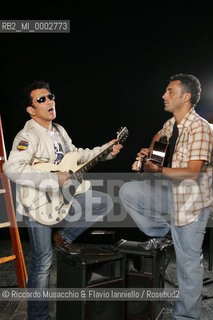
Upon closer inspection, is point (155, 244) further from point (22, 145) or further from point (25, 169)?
point (22, 145)

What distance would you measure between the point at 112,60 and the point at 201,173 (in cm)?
275

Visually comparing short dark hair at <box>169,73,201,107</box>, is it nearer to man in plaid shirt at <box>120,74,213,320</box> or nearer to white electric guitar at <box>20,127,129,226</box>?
man in plaid shirt at <box>120,74,213,320</box>

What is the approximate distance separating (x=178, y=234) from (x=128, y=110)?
2609 mm

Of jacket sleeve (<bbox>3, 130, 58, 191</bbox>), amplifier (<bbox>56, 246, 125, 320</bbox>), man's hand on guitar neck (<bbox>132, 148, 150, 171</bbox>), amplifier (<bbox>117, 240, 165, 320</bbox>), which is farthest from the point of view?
man's hand on guitar neck (<bbox>132, 148, 150, 171</bbox>)

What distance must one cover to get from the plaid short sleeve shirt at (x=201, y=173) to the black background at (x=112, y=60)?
2257 millimetres

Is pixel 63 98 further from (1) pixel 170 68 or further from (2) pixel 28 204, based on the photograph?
(2) pixel 28 204

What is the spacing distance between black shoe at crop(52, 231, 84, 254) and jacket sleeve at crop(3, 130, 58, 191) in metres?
0.42

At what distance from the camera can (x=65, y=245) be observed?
283 centimetres

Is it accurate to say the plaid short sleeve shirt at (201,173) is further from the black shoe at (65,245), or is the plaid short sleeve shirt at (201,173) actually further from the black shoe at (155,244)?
the black shoe at (65,245)

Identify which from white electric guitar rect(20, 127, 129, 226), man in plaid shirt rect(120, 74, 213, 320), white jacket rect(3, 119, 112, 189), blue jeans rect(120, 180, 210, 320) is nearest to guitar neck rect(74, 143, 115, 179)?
white electric guitar rect(20, 127, 129, 226)

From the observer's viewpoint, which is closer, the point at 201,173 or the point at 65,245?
the point at 201,173

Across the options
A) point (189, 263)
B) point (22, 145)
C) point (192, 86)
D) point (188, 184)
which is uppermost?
point (192, 86)

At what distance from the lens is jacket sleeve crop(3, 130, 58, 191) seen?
2.65 m

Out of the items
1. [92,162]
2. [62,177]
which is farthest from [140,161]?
[62,177]
